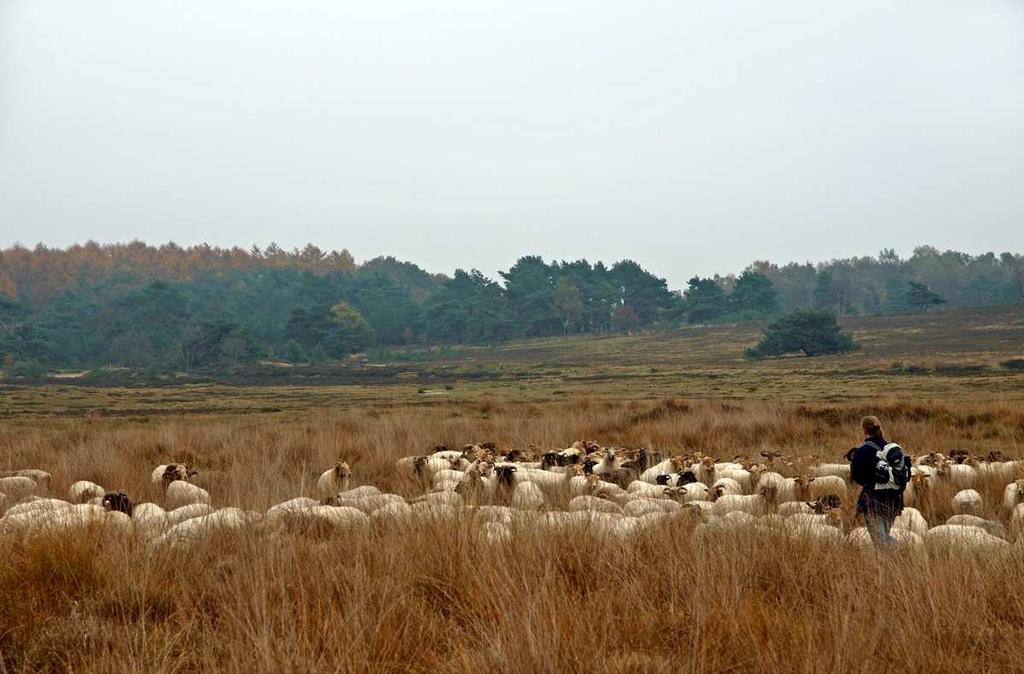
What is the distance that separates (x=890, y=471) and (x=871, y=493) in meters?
0.24

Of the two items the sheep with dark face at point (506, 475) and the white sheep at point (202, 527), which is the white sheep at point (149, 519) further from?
the sheep with dark face at point (506, 475)

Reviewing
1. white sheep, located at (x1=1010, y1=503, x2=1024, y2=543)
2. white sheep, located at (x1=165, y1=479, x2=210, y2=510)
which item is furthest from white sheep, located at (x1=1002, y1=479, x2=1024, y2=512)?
white sheep, located at (x1=165, y1=479, x2=210, y2=510)

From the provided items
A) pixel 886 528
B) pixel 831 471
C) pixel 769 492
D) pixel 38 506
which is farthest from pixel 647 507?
pixel 38 506

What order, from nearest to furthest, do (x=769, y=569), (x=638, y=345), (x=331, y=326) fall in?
(x=769, y=569), (x=638, y=345), (x=331, y=326)

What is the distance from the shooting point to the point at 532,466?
11312mm

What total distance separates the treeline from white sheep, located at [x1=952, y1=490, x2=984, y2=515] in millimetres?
67921

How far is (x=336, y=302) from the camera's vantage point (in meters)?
100

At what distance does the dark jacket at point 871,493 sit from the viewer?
6626 millimetres

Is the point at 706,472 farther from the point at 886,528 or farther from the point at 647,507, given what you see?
the point at 886,528

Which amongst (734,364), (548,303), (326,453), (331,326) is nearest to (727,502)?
(326,453)

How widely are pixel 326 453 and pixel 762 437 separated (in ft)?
24.9

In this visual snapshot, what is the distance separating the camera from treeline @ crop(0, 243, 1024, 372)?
7856 centimetres

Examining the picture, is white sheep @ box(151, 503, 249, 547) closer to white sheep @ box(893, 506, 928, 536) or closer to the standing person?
the standing person

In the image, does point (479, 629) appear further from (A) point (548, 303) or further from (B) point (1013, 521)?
(A) point (548, 303)
